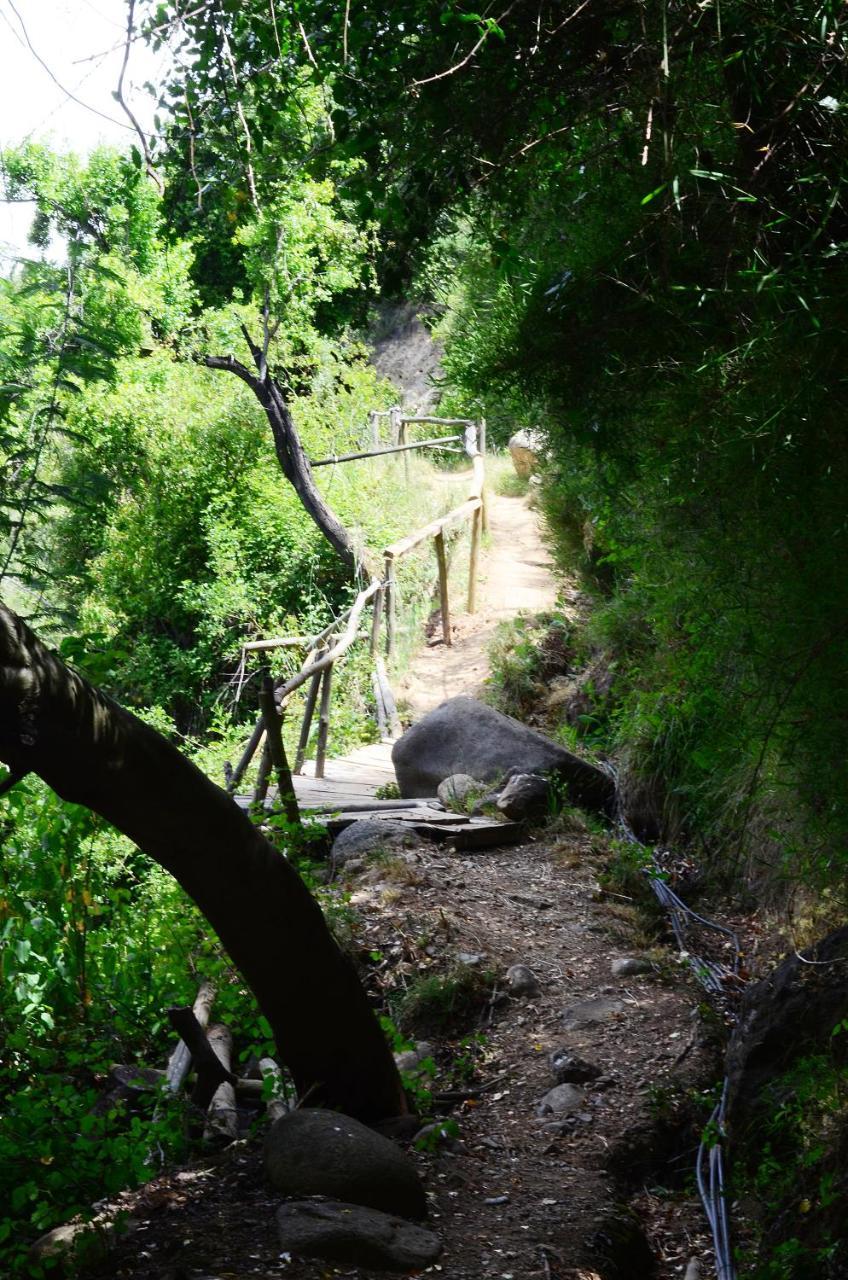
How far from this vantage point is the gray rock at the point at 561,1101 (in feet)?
14.4

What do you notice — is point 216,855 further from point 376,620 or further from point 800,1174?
point 376,620

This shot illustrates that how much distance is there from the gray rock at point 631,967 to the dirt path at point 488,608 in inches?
218

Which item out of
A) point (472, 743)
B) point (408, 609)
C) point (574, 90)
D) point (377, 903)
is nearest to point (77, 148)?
point (408, 609)

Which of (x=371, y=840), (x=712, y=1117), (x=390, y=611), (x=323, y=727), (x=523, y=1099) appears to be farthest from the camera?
(x=390, y=611)

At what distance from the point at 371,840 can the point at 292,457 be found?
950cm

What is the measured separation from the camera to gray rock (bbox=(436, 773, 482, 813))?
8008 mm

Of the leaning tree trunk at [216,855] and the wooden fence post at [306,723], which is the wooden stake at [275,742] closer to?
the leaning tree trunk at [216,855]

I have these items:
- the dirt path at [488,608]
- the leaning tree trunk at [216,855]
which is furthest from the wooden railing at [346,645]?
the leaning tree trunk at [216,855]

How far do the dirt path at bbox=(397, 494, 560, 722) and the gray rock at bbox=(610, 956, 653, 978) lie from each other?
5.53 meters

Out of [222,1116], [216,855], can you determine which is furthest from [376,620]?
[216,855]

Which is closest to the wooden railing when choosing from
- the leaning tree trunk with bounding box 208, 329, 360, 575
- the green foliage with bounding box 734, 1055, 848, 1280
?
the leaning tree trunk with bounding box 208, 329, 360, 575

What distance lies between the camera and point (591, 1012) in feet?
16.9

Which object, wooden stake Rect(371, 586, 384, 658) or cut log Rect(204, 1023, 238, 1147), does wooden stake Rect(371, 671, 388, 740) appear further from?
cut log Rect(204, 1023, 238, 1147)

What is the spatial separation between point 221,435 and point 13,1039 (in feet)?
50.4
